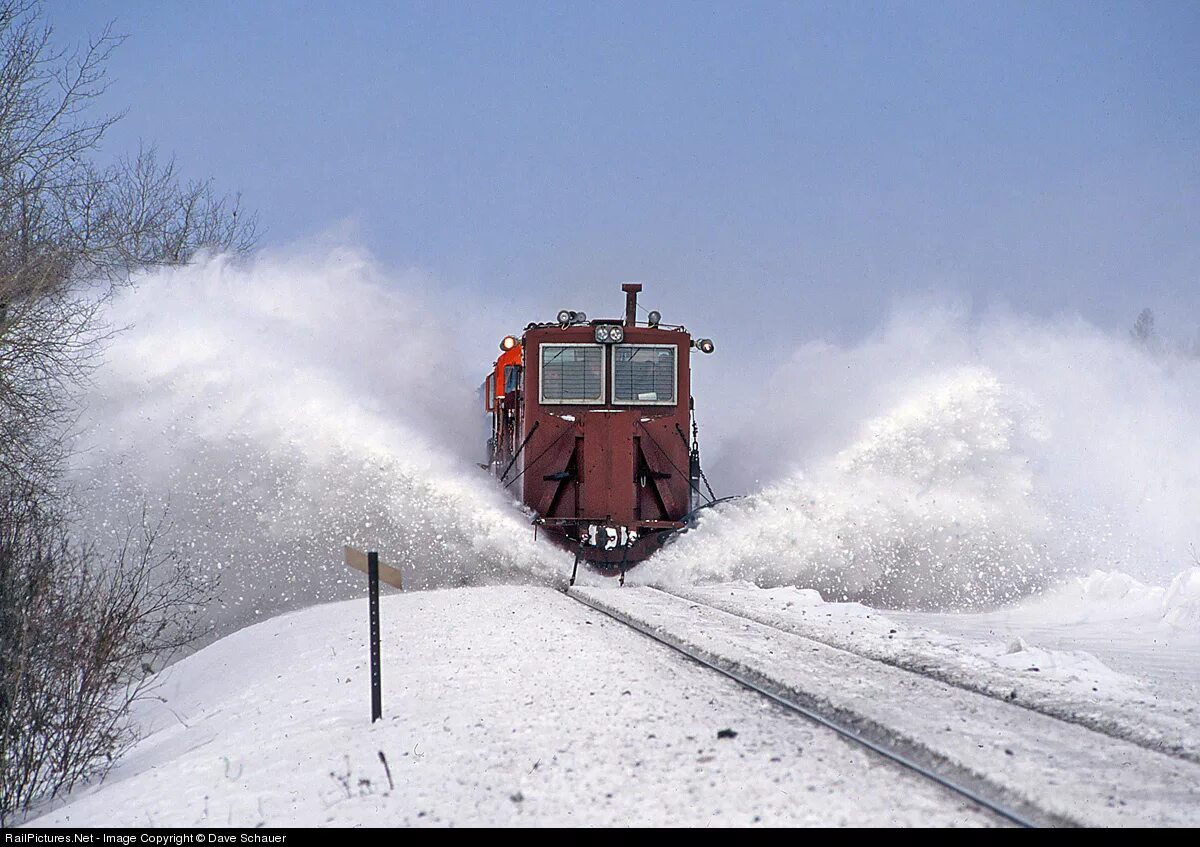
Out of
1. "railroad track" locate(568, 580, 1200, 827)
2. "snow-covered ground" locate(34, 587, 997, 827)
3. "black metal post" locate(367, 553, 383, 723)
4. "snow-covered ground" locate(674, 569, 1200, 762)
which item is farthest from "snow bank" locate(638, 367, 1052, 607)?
"black metal post" locate(367, 553, 383, 723)

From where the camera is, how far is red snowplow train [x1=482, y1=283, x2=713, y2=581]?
53.9 feet

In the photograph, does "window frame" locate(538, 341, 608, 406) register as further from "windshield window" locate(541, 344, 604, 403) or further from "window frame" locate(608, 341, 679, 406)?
"window frame" locate(608, 341, 679, 406)

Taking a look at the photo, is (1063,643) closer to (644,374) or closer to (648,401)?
(648,401)

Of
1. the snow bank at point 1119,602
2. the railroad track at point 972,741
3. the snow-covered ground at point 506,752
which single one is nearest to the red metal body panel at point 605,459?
the snow bank at point 1119,602

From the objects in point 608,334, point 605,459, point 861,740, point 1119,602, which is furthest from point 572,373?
point 861,740

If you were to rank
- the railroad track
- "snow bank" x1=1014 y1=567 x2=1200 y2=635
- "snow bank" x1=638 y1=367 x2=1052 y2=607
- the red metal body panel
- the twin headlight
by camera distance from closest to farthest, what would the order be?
1. the railroad track
2. "snow bank" x1=1014 y1=567 x2=1200 y2=635
3. "snow bank" x1=638 y1=367 x2=1052 y2=607
4. the red metal body panel
5. the twin headlight

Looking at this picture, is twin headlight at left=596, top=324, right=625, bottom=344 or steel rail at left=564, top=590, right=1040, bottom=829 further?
twin headlight at left=596, top=324, right=625, bottom=344

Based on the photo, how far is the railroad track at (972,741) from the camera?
4.86 m

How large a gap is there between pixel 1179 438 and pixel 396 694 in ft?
59.2

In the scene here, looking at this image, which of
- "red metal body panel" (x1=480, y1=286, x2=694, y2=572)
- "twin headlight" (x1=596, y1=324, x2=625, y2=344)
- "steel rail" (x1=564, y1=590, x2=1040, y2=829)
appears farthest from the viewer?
"twin headlight" (x1=596, y1=324, x2=625, y2=344)

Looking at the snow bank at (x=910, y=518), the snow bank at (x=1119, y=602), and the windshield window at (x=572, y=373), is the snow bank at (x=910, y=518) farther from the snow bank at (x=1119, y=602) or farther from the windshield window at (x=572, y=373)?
the windshield window at (x=572, y=373)

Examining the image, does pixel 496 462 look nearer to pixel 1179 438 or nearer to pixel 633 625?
pixel 633 625

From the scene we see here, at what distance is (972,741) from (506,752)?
2727 millimetres

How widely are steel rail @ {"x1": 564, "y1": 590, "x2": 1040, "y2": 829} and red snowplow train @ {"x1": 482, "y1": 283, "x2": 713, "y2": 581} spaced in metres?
6.50
